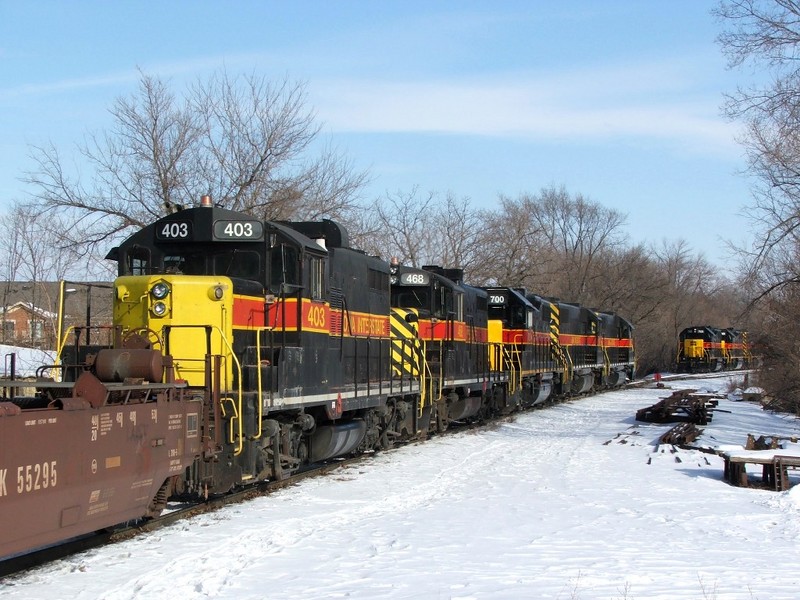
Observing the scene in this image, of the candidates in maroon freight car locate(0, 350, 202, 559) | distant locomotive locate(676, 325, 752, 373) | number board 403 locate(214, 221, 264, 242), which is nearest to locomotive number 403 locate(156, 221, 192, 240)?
number board 403 locate(214, 221, 264, 242)

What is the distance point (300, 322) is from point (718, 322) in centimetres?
9323

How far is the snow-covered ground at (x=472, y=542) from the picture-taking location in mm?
6426

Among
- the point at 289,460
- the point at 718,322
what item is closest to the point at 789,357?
the point at 289,460

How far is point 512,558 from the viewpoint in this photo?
7.38 m

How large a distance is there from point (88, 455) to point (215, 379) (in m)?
2.45

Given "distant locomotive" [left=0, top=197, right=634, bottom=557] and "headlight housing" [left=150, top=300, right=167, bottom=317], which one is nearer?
"distant locomotive" [left=0, top=197, right=634, bottom=557]

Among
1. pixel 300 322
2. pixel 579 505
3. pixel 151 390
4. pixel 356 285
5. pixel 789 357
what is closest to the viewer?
pixel 151 390

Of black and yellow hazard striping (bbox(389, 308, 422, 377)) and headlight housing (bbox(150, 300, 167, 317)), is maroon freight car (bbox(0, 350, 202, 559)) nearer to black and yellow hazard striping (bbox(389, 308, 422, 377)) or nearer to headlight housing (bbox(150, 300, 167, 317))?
headlight housing (bbox(150, 300, 167, 317))

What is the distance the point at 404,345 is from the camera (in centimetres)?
1662

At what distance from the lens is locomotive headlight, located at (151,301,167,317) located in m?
9.48

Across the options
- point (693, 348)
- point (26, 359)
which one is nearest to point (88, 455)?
point (26, 359)

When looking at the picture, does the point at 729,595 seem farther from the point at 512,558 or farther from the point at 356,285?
the point at 356,285

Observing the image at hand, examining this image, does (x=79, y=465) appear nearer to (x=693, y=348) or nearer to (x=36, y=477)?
(x=36, y=477)

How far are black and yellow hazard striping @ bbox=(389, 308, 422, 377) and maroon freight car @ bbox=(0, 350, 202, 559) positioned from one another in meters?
7.91
